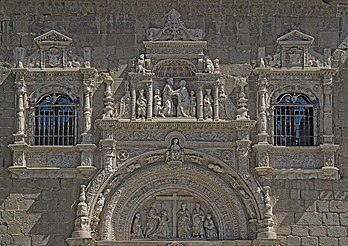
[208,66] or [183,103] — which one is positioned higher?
[208,66]

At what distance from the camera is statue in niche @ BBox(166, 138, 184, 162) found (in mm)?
15898

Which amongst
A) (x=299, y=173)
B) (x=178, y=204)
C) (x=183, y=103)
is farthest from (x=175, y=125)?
(x=299, y=173)

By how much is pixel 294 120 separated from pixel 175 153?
203cm

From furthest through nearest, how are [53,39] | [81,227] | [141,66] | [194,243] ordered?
[53,39]
[141,66]
[194,243]
[81,227]

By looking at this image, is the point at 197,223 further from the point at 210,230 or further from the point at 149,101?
the point at 149,101

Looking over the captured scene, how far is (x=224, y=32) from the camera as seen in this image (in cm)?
1641

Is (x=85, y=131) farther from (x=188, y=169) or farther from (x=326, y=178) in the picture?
(x=326, y=178)

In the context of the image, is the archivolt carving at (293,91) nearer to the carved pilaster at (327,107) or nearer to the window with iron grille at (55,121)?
the carved pilaster at (327,107)

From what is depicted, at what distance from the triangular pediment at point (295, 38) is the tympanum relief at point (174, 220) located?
2.98 meters

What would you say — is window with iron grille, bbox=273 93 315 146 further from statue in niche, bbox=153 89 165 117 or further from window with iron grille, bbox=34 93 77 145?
window with iron grille, bbox=34 93 77 145

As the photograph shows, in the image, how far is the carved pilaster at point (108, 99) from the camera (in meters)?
16.0

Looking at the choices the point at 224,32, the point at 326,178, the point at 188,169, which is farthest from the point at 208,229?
the point at 224,32

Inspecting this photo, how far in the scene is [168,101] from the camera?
16078 mm

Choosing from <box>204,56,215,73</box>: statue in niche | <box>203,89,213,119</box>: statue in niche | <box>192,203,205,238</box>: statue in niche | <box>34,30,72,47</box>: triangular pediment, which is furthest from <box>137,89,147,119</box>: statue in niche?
<box>192,203,205,238</box>: statue in niche
